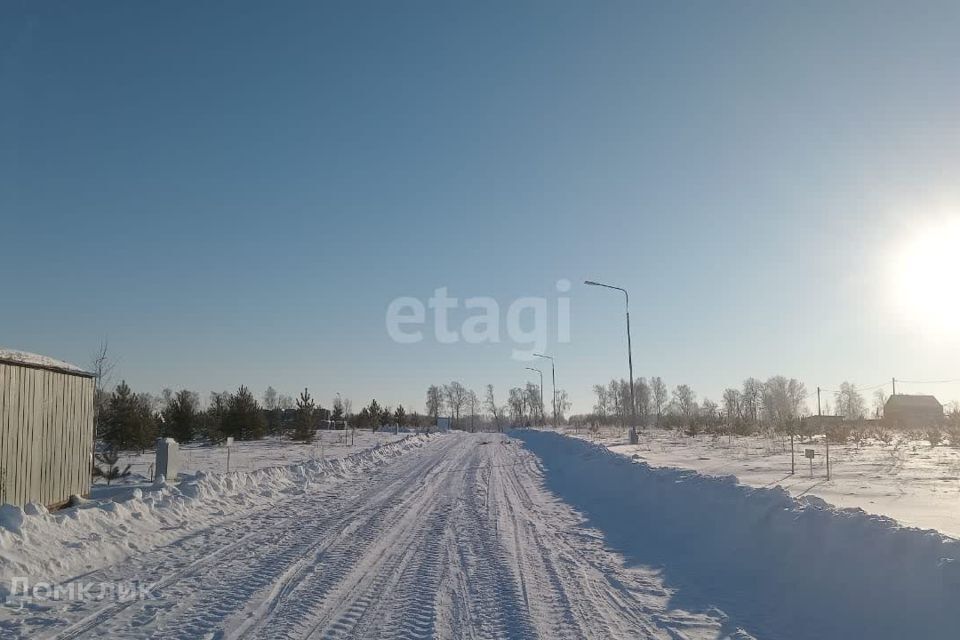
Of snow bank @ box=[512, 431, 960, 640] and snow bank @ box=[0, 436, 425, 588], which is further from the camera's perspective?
snow bank @ box=[0, 436, 425, 588]

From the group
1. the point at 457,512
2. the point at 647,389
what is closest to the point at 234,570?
the point at 457,512

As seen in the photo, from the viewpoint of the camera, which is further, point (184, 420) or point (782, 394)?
point (782, 394)

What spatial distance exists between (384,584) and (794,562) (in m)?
5.38

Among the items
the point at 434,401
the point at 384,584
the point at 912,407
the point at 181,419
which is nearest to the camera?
the point at 384,584

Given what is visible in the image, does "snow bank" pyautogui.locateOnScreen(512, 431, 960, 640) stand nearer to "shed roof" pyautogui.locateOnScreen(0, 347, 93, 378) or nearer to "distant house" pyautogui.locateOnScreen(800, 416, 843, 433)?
"shed roof" pyautogui.locateOnScreen(0, 347, 93, 378)

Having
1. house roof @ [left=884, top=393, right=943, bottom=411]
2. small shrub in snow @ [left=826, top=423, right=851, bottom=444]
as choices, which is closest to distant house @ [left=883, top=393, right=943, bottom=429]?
house roof @ [left=884, top=393, right=943, bottom=411]

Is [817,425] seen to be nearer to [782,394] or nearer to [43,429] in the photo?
[43,429]

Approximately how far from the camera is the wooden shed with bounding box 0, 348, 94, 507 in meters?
12.9

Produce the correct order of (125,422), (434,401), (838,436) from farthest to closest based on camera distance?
1. (434,401)
2. (838,436)
3. (125,422)

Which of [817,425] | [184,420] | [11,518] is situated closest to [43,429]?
[11,518]

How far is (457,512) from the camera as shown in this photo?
14078 millimetres

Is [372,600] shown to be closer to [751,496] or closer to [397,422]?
[751,496]

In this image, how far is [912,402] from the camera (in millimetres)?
87125

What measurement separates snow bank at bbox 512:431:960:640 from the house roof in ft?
294
